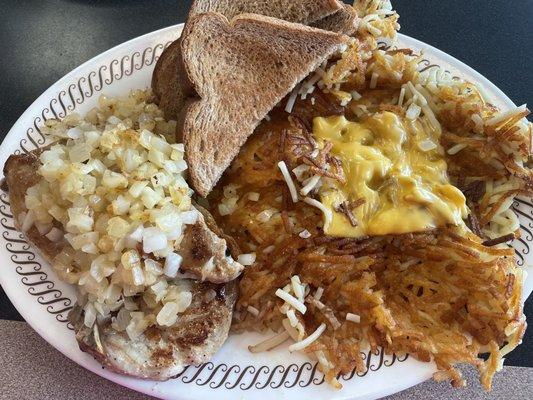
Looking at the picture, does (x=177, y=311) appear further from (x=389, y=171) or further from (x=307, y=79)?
(x=307, y=79)

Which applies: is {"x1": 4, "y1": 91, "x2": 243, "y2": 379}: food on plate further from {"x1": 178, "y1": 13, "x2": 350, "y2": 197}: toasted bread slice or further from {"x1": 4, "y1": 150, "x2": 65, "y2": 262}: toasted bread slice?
{"x1": 178, "y1": 13, "x2": 350, "y2": 197}: toasted bread slice

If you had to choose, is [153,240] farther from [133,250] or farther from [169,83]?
[169,83]

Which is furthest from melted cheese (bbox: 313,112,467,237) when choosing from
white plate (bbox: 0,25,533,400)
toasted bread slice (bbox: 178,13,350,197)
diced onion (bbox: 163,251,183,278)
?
diced onion (bbox: 163,251,183,278)

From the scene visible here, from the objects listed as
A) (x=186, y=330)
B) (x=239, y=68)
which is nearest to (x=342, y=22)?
(x=239, y=68)

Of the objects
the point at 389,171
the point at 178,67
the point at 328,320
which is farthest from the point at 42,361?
the point at 389,171

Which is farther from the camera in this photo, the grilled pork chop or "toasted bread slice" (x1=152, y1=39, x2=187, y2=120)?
"toasted bread slice" (x1=152, y1=39, x2=187, y2=120)

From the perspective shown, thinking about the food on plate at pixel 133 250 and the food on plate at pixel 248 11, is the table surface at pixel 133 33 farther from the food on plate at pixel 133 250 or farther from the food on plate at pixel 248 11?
the food on plate at pixel 133 250
